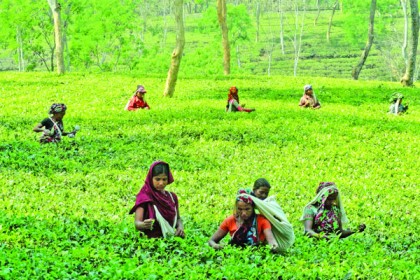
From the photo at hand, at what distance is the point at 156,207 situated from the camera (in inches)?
370

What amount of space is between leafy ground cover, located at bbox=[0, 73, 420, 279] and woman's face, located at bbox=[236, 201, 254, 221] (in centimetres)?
51

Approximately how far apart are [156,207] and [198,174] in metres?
7.44

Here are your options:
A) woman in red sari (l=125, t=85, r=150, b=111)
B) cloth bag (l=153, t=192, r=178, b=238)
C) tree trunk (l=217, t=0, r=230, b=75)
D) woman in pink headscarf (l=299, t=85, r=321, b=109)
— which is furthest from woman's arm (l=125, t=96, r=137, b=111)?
cloth bag (l=153, t=192, r=178, b=238)

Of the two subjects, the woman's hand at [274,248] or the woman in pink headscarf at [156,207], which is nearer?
the woman's hand at [274,248]

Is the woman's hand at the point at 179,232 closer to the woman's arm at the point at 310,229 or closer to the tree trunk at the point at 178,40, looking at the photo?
the woman's arm at the point at 310,229

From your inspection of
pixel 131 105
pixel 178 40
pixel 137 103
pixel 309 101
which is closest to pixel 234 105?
pixel 309 101

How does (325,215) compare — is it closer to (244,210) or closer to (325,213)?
(325,213)

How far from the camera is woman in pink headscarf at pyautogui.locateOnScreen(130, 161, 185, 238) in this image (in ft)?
30.3

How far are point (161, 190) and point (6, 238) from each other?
242cm

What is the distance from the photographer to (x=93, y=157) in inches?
691

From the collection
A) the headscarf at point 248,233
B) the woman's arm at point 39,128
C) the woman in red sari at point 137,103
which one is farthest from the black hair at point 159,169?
the woman in red sari at point 137,103

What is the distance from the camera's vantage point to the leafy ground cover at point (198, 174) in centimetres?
864

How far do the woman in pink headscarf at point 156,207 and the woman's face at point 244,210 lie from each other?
1.13 meters

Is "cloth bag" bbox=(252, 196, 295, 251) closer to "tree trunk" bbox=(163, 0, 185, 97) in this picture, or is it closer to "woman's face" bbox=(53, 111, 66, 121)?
"woman's face" bbox=(53, 111, 66, 121)
